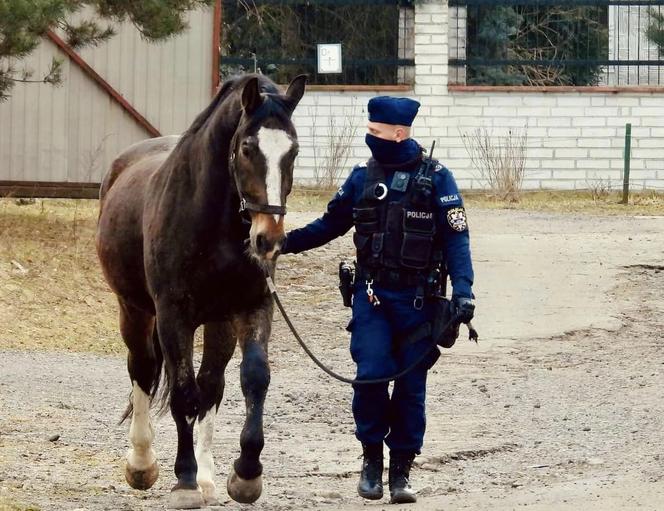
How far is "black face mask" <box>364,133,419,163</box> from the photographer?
6641mm

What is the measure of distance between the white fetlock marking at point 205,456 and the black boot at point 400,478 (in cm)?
81

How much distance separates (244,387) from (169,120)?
1070cm

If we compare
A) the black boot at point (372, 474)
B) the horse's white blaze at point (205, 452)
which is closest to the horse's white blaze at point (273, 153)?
the black boot at point (372, 474)

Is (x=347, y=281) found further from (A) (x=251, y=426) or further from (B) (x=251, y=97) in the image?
(B) (x=251, y=97)

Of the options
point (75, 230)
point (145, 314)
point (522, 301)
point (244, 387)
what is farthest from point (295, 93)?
point (75, 230)

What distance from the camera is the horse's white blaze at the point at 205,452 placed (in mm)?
6816

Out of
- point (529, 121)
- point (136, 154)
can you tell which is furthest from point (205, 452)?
point (529, 121)

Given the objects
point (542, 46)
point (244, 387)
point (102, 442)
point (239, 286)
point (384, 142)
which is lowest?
point (102, 442)

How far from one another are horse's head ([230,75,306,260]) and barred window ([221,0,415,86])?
15042 mm

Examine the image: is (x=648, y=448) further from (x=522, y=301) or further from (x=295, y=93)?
(x=522, y=301)

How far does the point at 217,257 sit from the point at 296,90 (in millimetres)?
783

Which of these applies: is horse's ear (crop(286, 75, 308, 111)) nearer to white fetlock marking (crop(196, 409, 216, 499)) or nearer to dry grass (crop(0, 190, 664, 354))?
white fetlock marking (crop(196, 409, 216, 499))

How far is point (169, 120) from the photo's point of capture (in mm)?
16812

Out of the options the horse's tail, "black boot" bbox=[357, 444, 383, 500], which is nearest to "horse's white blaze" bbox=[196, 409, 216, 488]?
"black boot" bbox=[357, 444, 383, 500]
